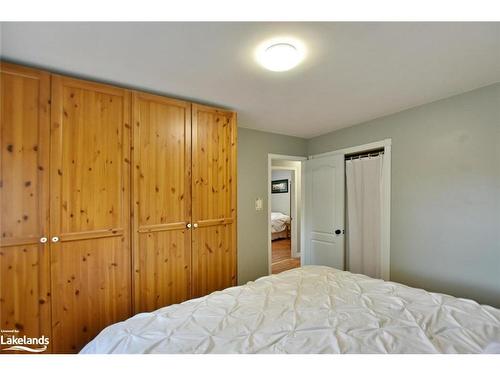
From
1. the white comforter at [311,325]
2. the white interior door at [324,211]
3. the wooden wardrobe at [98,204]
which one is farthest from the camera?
the white interior door at [324,211]

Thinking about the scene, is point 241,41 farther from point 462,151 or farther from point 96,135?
point 462,151

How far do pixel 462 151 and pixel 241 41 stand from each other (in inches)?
87.0

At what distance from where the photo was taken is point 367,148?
2.95 m

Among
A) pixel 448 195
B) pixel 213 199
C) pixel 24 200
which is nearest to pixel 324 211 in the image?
pixel 448 195

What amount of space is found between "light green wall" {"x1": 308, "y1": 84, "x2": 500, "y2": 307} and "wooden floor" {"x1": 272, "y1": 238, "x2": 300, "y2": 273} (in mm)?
2139

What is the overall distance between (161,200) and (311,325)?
151 centimetres

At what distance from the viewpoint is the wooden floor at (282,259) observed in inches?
177

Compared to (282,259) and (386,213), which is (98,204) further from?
(282,259)

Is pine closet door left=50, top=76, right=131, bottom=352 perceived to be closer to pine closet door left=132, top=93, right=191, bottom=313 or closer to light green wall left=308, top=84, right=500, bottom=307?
pine closet door left=132, top=93, right=191, bottom=313

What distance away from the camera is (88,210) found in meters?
1.75

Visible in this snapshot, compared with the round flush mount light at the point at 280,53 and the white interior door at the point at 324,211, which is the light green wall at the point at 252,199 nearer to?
the white interior door at the point at 324,211

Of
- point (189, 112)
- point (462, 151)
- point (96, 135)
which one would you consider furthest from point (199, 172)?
point (462, 151)

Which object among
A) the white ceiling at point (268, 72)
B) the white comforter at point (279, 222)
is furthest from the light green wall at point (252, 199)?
the white comforter at point (279, 222)

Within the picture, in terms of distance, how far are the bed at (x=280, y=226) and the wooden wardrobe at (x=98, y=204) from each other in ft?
14.6
